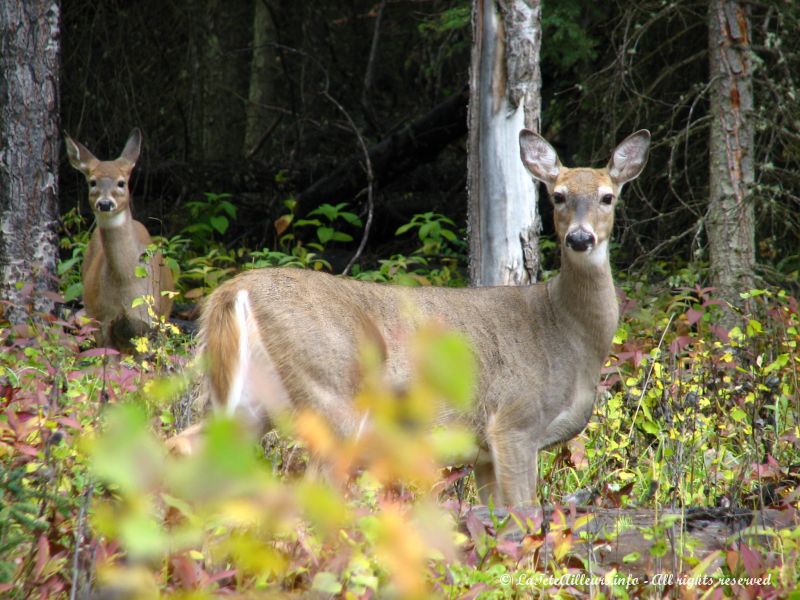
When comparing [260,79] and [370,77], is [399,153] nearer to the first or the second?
[370,77]

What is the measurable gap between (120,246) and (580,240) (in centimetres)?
427

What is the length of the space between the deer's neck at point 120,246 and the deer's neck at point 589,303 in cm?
385

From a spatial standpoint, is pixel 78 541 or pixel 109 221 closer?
pixel 78 541

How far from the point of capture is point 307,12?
12.4 meters

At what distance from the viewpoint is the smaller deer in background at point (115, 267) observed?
7488 millimetres

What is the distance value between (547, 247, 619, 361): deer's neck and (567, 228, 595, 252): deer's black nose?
0.20 m

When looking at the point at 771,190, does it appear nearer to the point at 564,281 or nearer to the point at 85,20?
the point at 564,281

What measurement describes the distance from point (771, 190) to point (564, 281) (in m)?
2.85

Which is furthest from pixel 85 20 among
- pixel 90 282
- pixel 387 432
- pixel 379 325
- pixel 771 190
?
pixel 387 432

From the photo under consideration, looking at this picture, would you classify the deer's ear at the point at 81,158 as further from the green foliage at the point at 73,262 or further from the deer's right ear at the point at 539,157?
the deer's right ear at the point at 539,157

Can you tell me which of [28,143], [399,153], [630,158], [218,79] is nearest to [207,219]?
[399,153]

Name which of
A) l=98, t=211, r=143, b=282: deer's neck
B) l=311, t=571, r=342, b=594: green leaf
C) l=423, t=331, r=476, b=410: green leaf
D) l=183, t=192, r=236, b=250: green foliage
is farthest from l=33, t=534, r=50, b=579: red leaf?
l=183, t=192, r=236, b=250: green foliage

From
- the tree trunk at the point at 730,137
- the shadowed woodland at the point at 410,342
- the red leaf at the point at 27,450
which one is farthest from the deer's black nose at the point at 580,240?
the tree trunk at the point at 730,137

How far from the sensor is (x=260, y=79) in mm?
12906
